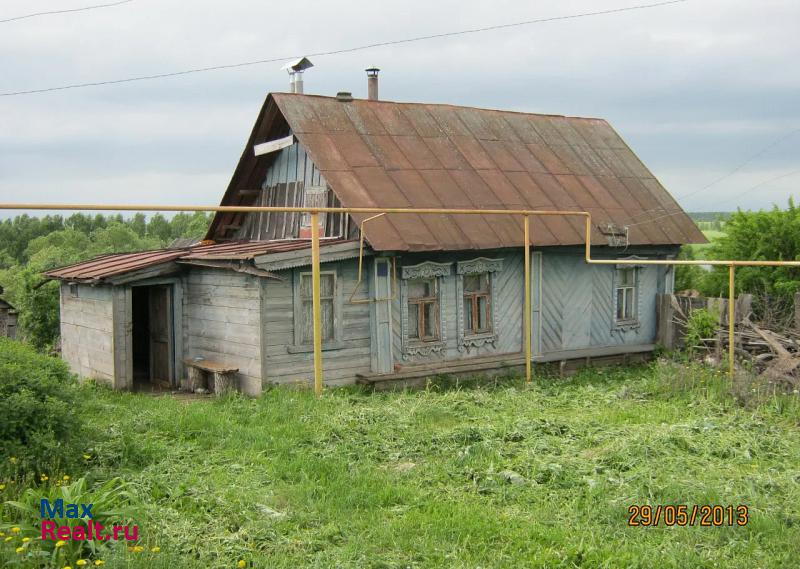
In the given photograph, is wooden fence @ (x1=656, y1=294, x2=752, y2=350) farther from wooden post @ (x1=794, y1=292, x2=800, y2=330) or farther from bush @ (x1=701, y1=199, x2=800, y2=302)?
wooden post @ (x1=794, y1=292, x2=800, y2=330)

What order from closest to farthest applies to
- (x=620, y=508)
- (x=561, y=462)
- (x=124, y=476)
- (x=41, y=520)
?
(x=41, y=520) → (x=620, y=508) → (x=124, y=476) → (x=561, y=462)

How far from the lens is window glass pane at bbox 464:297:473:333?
14.5 metres

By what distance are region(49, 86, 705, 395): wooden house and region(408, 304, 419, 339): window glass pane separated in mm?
29

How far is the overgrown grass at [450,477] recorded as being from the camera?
5.87 meters

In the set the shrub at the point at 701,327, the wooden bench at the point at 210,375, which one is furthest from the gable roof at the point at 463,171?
the wooden bench at the point at 210,375

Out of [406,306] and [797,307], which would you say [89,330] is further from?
[797,307]

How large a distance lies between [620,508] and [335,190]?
8042 mm

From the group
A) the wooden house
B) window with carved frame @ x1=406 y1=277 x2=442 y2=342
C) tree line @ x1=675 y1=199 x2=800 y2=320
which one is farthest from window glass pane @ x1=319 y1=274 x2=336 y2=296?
tree line @ x1=675 y1=199 x2=800 y2=320

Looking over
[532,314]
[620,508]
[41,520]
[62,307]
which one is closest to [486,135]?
[532,314]

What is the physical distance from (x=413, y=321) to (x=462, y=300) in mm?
1061

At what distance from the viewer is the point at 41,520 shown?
586 centimetres

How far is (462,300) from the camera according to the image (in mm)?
14336

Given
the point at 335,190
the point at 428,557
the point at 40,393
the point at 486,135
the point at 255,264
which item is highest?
the point at 486,135

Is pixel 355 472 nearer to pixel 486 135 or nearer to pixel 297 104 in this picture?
pixel 297 104
